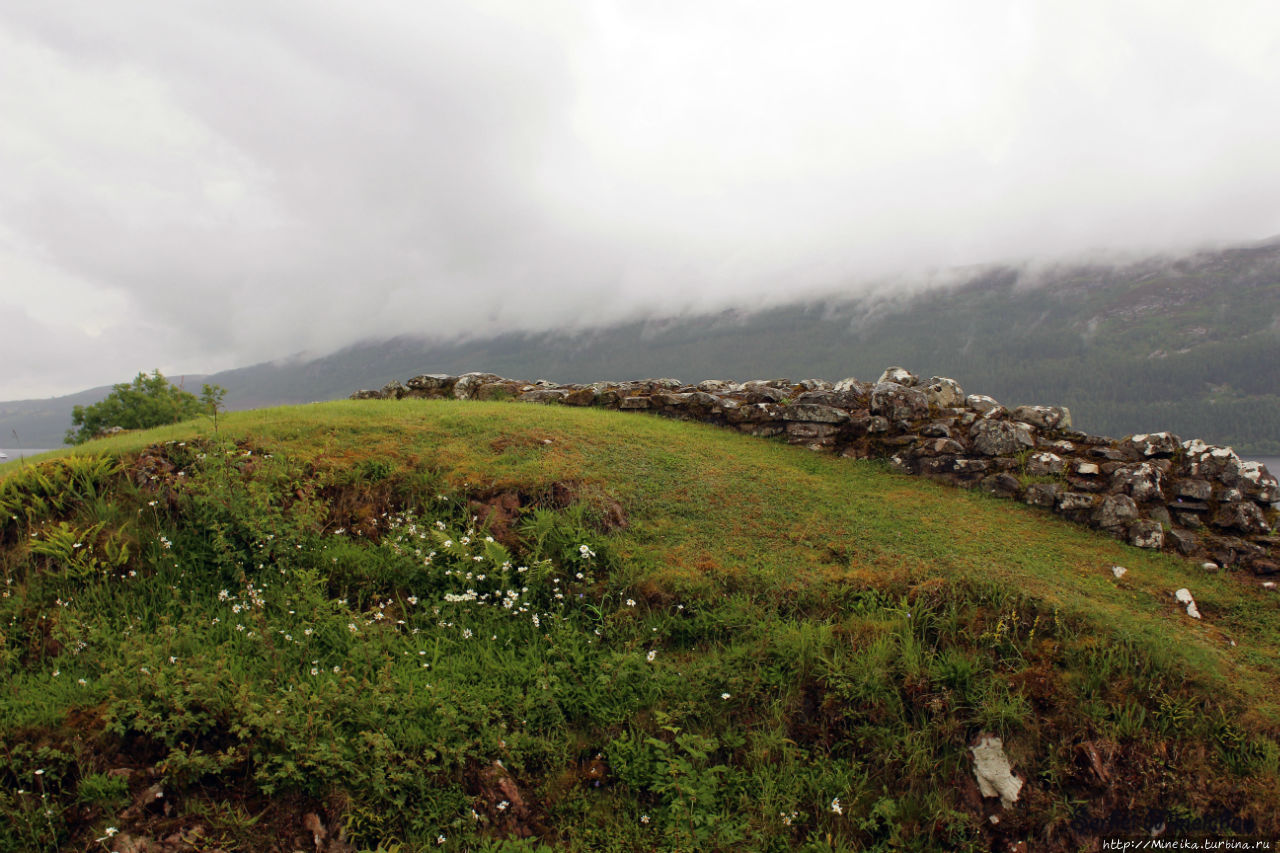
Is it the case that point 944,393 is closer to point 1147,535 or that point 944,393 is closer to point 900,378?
point 900,378

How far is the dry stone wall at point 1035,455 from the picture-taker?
9.63 meters

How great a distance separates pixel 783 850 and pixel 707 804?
2.24 feet

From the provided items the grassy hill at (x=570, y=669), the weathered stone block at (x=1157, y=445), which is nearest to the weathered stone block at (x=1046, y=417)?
the weathered stone block at (x=1157, y=445)

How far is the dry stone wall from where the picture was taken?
963 cm

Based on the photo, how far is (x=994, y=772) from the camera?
17.9ft

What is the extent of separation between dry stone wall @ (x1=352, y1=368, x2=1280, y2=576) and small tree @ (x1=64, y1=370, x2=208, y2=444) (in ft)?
143

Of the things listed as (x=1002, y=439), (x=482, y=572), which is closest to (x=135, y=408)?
(x=482, y=572)

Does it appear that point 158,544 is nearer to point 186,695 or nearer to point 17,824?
point 186,695

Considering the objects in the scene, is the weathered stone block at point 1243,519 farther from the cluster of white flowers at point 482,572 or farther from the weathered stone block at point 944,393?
the cluster of white flowers at point 482,572

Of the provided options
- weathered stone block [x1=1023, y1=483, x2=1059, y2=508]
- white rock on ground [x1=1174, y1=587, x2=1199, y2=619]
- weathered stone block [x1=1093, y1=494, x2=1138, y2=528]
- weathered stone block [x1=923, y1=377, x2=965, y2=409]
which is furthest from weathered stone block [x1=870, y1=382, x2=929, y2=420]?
white rock on ground [x1=1174, y1=587, x2=1199, y2=619]

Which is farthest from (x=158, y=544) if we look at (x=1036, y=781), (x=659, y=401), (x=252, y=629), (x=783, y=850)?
(x=659, y=401)

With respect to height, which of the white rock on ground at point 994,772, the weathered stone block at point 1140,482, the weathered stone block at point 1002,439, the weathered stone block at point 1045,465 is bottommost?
the white rock on ground at point 994,772

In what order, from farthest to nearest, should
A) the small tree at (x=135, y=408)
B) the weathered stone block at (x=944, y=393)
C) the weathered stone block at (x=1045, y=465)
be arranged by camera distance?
the small tree at (x=135, y=408), the weathered stone block at (x=944, y=393), the weathered stone block at (x=1045, y=465)

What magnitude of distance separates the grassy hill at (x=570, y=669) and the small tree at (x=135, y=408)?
42.7m
